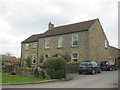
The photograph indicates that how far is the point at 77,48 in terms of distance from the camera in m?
26.8

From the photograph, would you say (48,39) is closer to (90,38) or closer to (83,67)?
(90,38)

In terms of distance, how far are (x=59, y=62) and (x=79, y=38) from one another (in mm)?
11878

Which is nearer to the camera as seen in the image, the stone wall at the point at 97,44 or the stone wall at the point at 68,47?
the stone wall at the point at 68,47

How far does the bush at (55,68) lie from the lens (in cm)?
1540

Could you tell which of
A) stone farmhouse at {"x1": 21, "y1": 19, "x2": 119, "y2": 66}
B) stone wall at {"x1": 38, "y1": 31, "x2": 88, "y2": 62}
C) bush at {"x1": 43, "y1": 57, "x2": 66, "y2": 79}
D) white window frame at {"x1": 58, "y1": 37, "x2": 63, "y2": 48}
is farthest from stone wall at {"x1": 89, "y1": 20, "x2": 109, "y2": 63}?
bush at {"x1": 43, "y1": 57, "x2": 66, "y2": 79}

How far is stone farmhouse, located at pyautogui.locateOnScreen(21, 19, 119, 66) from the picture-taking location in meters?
26.1

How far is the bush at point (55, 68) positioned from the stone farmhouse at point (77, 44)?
1038 cm

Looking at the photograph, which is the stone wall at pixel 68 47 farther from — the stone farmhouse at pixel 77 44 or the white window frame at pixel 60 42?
the white window frame at pixel 60 42

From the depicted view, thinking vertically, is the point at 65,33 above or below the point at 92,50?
above

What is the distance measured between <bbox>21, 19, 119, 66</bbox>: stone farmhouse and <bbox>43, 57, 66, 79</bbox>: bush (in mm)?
10379

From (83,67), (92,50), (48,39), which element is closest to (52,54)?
(48,39)

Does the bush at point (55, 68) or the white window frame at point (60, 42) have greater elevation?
the white window frame at point (60, 42)

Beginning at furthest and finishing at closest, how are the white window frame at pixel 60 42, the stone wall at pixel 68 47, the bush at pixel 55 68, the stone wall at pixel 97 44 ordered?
the white window frame at pixel 60 42 < the stone wall at pixel 97 44 < the stone wall at pixel 68 47 < the bush at pixel 55 68

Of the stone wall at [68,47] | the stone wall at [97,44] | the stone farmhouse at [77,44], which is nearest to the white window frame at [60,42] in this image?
the stone farmhouse at [77,44]
